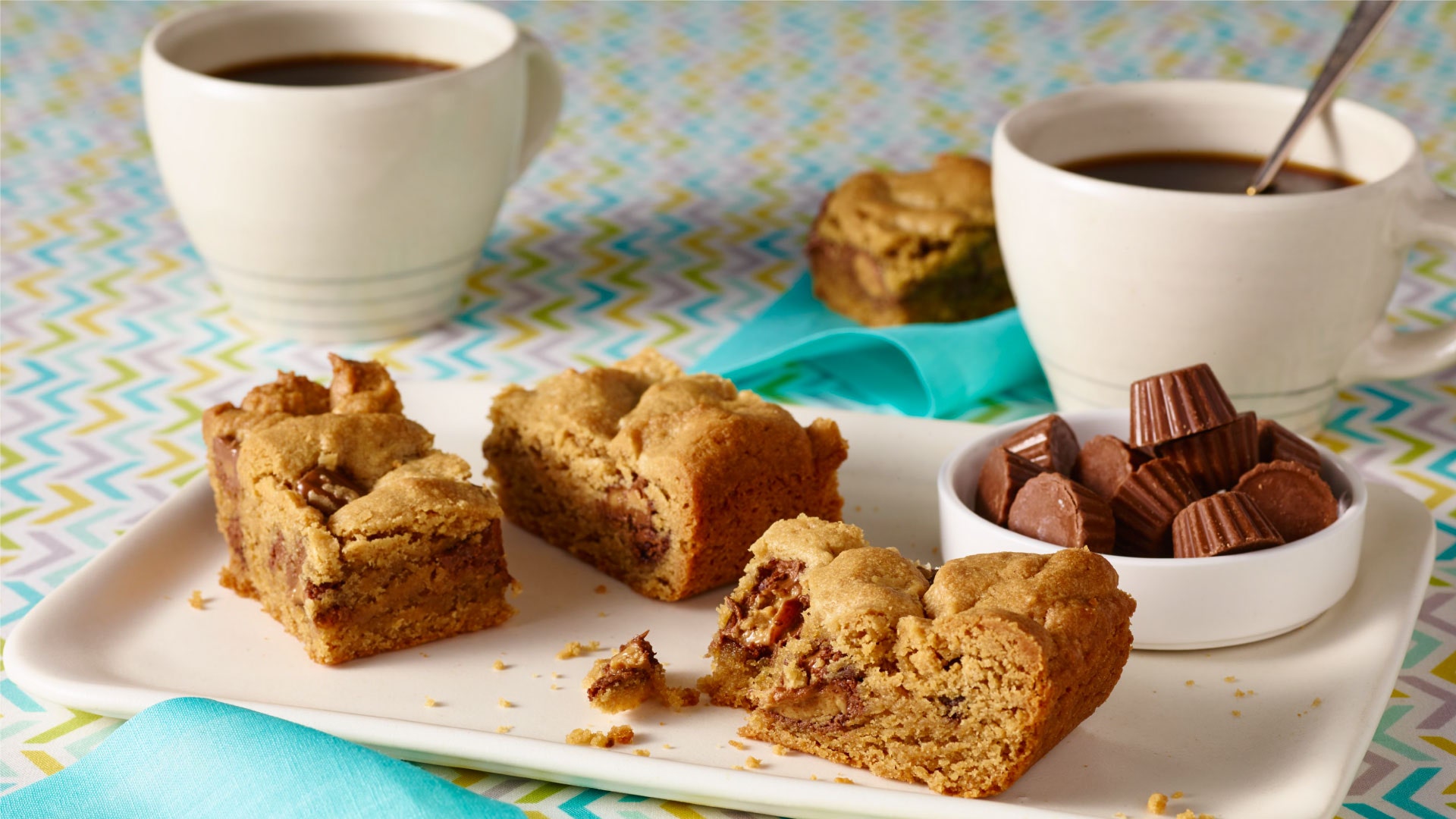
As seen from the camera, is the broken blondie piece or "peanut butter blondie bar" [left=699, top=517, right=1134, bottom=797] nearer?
"peanut butter blondie bar" [left=699, top=517, right=1134, bottom=797]

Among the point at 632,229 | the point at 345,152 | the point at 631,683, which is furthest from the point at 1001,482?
the point at 632,229

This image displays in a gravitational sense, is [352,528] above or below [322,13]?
below

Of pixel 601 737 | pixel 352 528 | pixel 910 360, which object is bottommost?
pixel 910 360

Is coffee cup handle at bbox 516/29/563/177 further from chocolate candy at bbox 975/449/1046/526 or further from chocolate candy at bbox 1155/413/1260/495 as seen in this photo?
chocolate candy at bbox 1155/413/1260/495

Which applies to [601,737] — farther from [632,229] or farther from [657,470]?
[632,229]

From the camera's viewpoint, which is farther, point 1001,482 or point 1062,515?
point 1001,482

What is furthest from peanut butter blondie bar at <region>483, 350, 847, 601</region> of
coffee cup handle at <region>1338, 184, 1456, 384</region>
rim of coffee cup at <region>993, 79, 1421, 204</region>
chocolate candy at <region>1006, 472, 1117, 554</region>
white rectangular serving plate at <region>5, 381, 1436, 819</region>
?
coffee cup handle at <region>1338, 184, 1456, 384</region>

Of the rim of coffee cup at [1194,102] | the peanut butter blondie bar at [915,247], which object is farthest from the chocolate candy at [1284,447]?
the peanut butter blondie bar at [915,247]
